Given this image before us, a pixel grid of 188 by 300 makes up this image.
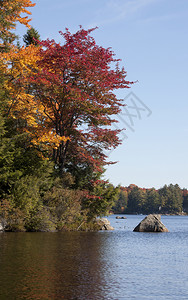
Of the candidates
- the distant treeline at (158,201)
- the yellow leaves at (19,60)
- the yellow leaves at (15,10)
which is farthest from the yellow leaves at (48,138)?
the distant treeline at (158,201)

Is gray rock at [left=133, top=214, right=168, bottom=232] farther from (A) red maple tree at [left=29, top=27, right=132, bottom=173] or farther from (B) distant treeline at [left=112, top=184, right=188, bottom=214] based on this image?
(B) distant treeline at [left=112, top=184, right=188, bottom=214]

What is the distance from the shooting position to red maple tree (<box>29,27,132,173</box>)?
2972 cm

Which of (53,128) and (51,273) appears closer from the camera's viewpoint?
(51,273)

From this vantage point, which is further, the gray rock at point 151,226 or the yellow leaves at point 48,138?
the gray rock at point 151,226

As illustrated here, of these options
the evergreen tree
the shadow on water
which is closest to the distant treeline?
the evergreen tree

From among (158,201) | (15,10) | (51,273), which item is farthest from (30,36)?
(158,201)

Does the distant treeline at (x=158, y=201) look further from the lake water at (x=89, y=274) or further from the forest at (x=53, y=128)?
the lake water at (x=89, y=274)

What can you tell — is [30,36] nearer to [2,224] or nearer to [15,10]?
[15,10]

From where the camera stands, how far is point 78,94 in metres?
28.9

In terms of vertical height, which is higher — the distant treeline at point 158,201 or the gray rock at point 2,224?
the distant treeline at point 158,201

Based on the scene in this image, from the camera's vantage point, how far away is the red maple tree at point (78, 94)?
29719mm

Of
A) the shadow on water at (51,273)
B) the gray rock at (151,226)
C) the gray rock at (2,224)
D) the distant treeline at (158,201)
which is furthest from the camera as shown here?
the distant treeline at (158,201)

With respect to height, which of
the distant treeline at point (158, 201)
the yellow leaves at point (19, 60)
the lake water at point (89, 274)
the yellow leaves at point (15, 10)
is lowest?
the lake water at point (89, 274)

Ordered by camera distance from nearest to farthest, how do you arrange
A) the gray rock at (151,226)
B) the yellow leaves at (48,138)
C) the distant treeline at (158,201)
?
the yellow leaves at (48,138), the gray rock at (151,226), the distant treeline at (158,201)
